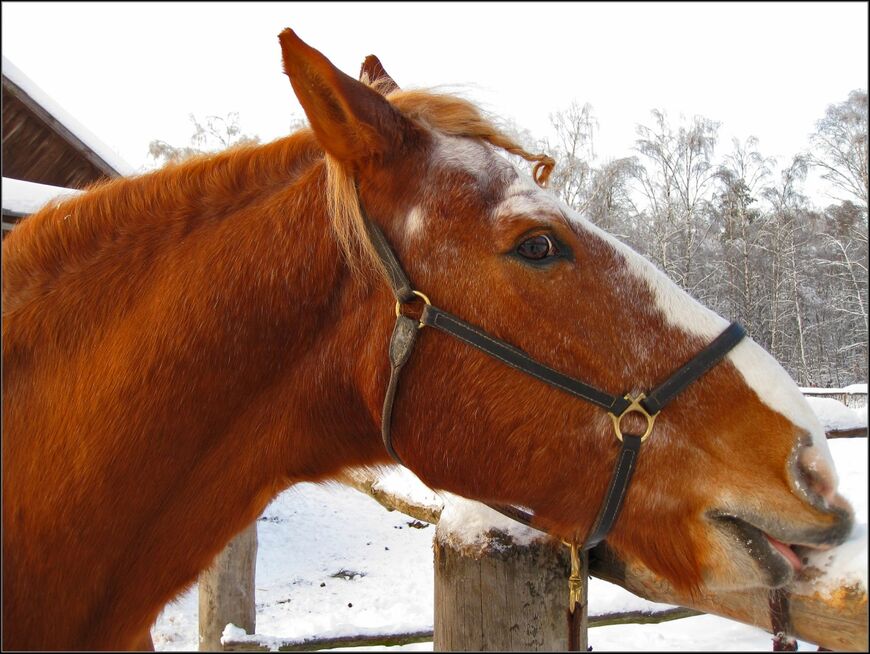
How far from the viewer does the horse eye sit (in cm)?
146

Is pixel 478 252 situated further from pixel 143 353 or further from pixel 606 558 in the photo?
pixel 606 558

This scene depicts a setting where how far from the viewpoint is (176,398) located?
1415 millimetres

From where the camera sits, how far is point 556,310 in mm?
1444

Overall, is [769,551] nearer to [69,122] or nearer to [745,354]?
[745,354]

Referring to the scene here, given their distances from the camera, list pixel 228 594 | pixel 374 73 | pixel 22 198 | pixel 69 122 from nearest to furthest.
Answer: pixel 374 73
pixel 22 198
pixel 228 594
pixel 69 122

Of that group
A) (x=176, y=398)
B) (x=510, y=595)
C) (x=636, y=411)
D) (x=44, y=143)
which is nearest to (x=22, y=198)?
(x=176, y=398)

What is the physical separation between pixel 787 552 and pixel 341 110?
1.49 meters

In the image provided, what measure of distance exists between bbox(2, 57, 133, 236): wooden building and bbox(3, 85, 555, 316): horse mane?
467cm

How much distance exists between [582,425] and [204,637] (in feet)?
13.5

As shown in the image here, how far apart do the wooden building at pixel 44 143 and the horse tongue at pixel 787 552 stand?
6.04 metres

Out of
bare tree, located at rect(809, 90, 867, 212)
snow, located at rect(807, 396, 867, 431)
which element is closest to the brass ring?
bare tree, located at rect(809, 90, 867, 212)

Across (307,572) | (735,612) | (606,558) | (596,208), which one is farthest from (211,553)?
(307,572)

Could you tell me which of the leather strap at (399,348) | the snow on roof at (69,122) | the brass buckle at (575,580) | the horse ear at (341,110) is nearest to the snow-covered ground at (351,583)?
the brass buckle at (575,580)

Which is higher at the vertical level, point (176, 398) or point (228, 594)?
point (176, 398)
